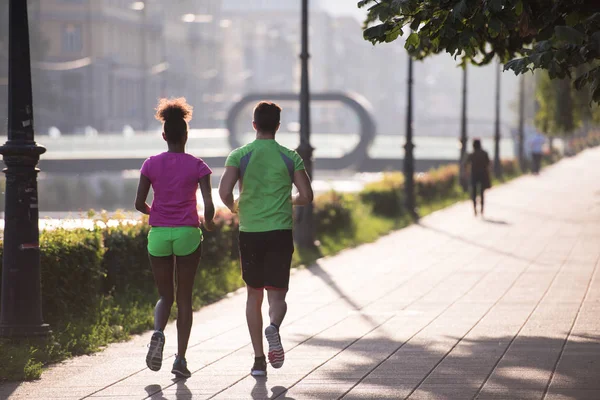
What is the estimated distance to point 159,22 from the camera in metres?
117

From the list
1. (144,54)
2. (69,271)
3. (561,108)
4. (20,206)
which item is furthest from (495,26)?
(144,54)

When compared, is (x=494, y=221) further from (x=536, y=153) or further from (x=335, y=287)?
(x=536, y=153)

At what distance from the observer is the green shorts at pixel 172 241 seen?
22.4 feet

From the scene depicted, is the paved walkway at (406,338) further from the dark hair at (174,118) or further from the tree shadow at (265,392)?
the dark hair at (174,118)

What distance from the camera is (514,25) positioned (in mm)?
6246

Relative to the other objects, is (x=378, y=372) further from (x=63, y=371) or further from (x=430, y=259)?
(x=430, y=259)

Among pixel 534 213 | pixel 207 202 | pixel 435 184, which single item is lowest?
pixel 534 213

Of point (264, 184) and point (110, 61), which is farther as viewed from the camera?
point (110, 61)

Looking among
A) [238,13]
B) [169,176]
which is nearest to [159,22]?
[238,13]

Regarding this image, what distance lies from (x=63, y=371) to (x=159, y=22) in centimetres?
11124

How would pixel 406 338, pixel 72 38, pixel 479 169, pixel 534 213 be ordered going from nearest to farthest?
pixel 406 338 < pixel 479 169 < pixel 534 213 < pixel 72 38

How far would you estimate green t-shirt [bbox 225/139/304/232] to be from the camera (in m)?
6.86

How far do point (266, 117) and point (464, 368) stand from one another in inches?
74.2

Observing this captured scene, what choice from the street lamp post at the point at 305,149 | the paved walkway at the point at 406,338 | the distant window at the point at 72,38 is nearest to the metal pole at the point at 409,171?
the paved walkway at the point at 406,338
